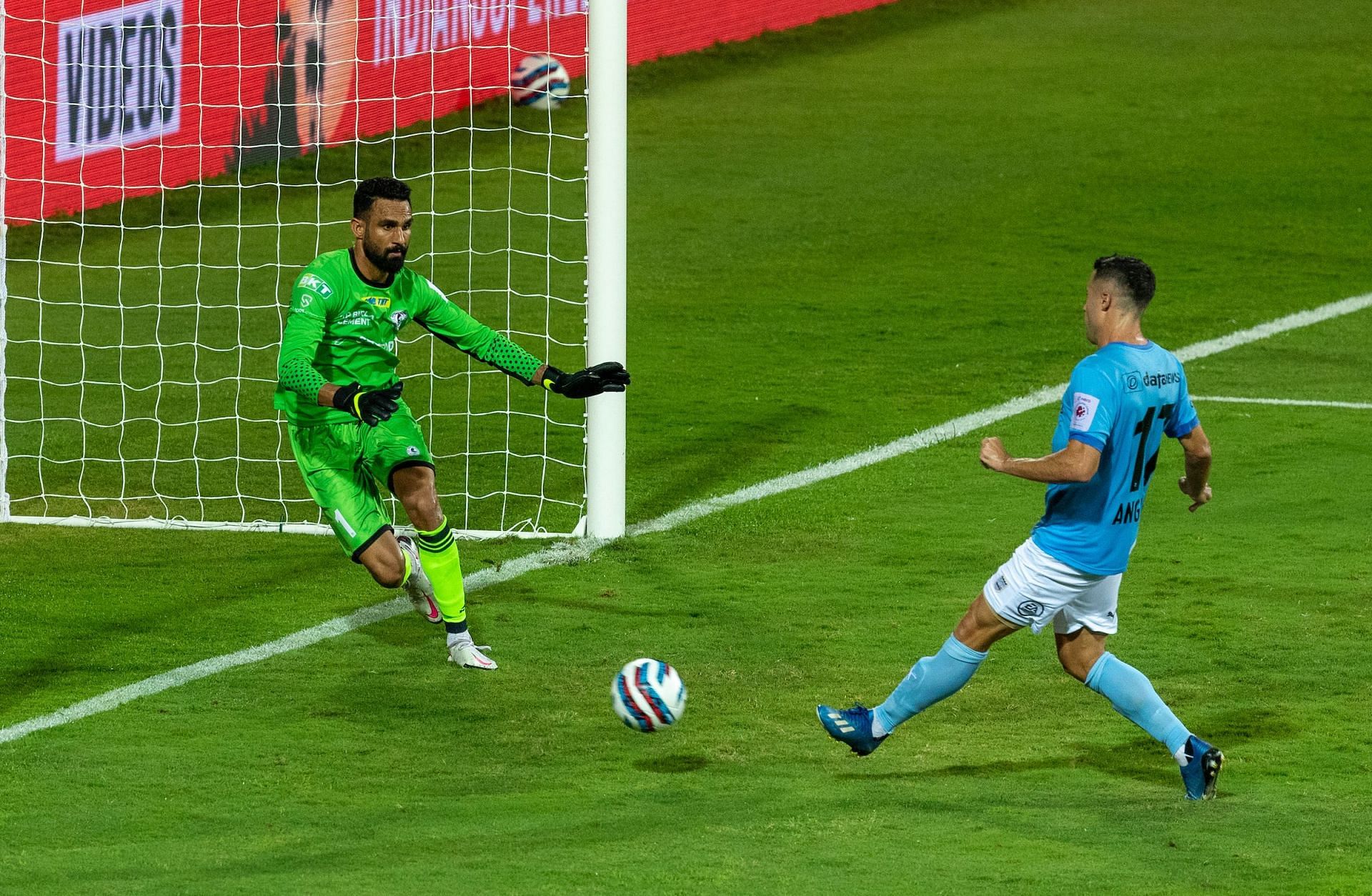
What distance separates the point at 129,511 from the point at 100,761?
153 inches

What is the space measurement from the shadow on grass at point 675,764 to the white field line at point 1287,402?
6.41 metres

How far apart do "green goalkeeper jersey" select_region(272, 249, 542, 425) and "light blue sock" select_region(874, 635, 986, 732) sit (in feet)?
7.17

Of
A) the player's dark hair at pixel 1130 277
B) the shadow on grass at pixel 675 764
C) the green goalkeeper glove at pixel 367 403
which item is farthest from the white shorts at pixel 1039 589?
the green goalkeeper glove at pixel 367 403

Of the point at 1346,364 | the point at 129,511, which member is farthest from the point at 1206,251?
the point at 129,511

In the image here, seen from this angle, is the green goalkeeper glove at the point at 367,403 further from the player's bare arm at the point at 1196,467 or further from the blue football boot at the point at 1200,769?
the blue football boot at the point at 1200,769

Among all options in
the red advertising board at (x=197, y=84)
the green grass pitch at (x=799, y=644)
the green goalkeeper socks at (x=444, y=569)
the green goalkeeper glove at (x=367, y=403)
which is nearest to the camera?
the green grass pitch at (x=799, y=644)

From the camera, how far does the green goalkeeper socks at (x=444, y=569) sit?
26.8 feet

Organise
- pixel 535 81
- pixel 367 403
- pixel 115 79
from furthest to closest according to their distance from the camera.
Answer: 1. pixel 535 81
2. pixel 115 79
3. pixel 367 403

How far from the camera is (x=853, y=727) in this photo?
690 cm

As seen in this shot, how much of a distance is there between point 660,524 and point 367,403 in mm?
2990

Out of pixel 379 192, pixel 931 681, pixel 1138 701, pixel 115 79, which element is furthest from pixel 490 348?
pixel 115 79

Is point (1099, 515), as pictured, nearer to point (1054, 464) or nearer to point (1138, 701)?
point (1054, 464)

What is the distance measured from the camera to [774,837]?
6207 millimetres

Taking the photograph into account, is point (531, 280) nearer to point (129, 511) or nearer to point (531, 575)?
point (129, 511)
